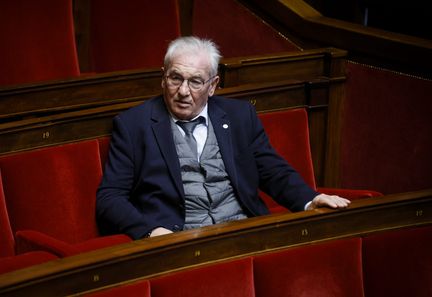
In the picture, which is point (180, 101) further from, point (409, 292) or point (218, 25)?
point (218, 25)

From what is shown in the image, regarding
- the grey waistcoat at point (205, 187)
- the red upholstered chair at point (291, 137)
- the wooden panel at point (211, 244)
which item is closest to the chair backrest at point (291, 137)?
the red upholstered chair at point (291, 137)

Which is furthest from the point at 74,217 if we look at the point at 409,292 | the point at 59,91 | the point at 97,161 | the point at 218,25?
the point at 218,25

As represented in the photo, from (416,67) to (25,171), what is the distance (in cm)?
48

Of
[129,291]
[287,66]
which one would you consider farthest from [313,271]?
[287,66]

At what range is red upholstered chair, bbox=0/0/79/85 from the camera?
3.29ft

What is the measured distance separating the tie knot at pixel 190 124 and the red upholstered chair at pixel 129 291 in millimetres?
263

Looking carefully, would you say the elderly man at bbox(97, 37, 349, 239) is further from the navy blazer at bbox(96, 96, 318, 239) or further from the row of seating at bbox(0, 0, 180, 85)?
the row of seating at bbox(0, 0, 180, 85)

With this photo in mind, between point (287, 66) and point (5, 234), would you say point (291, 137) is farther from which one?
point (5, 234)

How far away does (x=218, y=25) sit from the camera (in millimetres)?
1291

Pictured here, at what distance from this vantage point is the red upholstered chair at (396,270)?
0.63 meters

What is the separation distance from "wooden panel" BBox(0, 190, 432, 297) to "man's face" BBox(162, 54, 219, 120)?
197mm

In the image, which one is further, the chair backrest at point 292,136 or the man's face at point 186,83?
the chair backrest at point 292,136

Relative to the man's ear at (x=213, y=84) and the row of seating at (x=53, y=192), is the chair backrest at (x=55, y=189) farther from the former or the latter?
the man's ear at (x=213, y=84)

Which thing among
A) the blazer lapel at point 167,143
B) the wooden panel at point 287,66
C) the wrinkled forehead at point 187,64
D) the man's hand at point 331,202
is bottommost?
the man's hand at point 331,202
